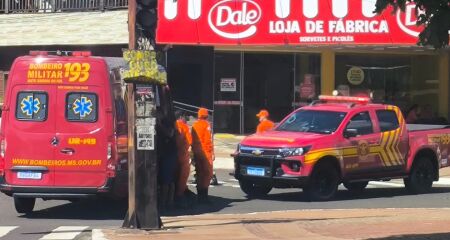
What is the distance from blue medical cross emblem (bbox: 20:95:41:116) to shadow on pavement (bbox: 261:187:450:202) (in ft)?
17.8

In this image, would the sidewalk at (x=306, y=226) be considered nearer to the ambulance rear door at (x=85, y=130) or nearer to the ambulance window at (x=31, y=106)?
the ambulance rear door at (x=85, y=130)

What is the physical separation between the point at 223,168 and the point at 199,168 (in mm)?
8253

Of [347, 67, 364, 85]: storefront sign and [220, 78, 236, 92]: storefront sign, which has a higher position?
[347, 67, 364, 85]: storefront sign

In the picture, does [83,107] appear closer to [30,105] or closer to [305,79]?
[30,105]

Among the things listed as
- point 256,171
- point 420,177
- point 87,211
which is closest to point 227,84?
point 420,177

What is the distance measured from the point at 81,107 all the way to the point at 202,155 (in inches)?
121

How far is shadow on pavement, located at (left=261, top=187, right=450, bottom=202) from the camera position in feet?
52.9

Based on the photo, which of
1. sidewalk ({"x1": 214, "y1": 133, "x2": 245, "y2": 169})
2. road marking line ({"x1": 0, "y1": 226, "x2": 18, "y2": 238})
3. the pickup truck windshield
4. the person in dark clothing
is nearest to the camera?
road marking line ({"x1": 0, "y1": 226, "x2": 18, "y2": 238})

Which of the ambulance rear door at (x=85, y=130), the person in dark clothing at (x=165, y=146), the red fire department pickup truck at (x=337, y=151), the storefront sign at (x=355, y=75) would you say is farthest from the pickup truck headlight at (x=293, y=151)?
the storefront sign at (x=355, y=75)

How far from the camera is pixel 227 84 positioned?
28312mm

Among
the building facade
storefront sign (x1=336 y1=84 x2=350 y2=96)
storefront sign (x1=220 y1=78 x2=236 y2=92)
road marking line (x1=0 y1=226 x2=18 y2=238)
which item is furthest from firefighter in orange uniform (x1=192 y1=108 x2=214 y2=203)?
storefront sign (x1=336 y1=84 x2=350 y2=96)

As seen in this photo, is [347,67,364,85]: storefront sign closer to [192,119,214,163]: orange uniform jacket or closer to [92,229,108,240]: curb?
[192,119,214,163]: orange uniform jacket

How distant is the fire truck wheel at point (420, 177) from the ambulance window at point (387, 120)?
1121 mm

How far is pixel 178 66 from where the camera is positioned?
92.7 ft
